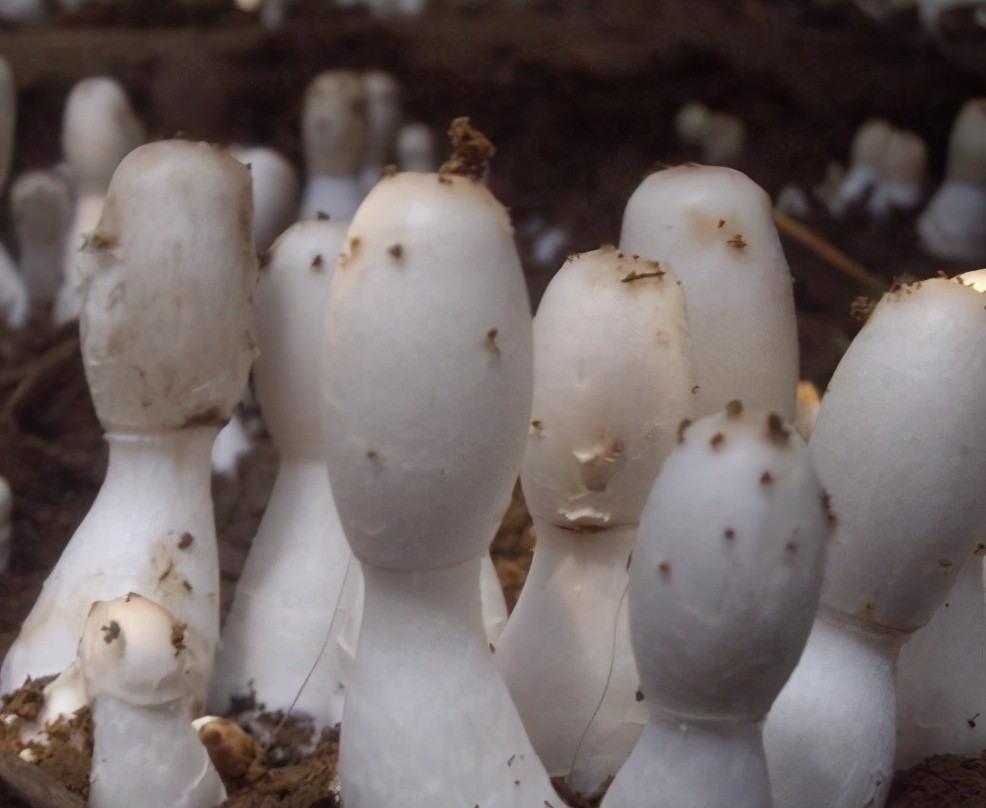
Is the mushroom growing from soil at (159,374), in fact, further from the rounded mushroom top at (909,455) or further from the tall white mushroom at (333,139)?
the tall white mushroom at (333,139)

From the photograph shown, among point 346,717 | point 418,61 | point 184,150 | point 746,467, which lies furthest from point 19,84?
point 746,467

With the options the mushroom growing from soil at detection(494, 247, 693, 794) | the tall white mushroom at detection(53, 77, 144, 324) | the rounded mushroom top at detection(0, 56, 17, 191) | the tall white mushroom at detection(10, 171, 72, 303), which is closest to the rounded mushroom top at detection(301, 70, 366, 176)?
the tall white mushroom at detection(53, 77, 144, 324)

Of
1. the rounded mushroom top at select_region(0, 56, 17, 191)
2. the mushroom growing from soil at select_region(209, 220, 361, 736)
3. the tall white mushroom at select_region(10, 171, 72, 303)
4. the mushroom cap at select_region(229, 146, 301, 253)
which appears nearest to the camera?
the mushroom growing from soil at select_region(209, 220, 361, 736)

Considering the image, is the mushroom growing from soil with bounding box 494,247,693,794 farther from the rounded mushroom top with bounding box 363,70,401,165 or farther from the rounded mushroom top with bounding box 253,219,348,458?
the rounded mushroom top with bounding box 363,70,401,165

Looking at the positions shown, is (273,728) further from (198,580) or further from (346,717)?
(346,717)

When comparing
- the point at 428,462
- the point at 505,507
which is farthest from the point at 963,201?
the point at 428,462

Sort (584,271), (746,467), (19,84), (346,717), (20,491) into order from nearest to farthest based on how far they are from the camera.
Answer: (746,467) → (346,717) → (584,271) → (20,491) → (19,84)
